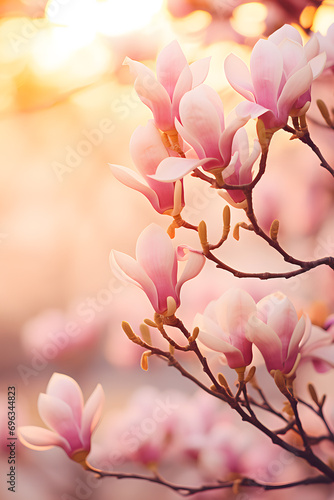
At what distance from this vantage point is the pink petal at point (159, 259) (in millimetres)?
452

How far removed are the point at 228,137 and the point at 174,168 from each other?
0.05m

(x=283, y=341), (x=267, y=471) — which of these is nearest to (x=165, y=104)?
(x=283, y=341)

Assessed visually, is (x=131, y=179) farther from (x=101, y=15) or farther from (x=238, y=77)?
(x=101, y=15)

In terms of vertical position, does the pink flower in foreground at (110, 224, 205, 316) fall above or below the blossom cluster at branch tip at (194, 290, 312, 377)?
above

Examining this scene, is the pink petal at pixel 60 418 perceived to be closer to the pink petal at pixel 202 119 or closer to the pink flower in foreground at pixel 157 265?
the pink flower in foreground at pixel 157 265

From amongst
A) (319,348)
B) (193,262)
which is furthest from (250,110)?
(319,348)

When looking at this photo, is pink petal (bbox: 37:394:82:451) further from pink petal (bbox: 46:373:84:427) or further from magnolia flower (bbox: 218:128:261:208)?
magnolia flower (bbox: 218:128:261:208)

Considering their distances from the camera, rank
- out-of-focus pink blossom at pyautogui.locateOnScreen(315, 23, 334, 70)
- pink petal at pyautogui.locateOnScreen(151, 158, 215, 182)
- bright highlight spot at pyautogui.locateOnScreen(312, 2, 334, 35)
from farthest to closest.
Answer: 1. bright highlight spot at pyautogui.locateOnScreen(312, 2, 334, 35)
2. out-of-focus pink blossom at pyautogui.locateOnScreen(315, 23, 334, 70)
3. pink petal at pyautogui.locateOnScreen(151, 158, 215, 182)

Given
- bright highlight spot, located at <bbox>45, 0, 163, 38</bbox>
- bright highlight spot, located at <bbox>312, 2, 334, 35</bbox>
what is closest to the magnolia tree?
bright highlight spot, located at <bbox>312, 2, 334, 35</bbox>

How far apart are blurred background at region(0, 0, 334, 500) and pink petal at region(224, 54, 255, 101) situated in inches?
18.0

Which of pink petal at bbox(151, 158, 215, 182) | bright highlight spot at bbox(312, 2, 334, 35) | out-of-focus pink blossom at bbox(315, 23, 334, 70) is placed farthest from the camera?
bright highlight spot at bbox(312, 2, 334, 35)

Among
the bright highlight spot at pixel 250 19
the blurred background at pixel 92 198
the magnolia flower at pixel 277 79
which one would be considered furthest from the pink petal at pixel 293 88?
the bright highlight spot at pixel 250 19

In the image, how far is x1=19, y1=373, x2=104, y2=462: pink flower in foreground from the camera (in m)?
0.53

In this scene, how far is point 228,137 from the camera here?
1.35ft
